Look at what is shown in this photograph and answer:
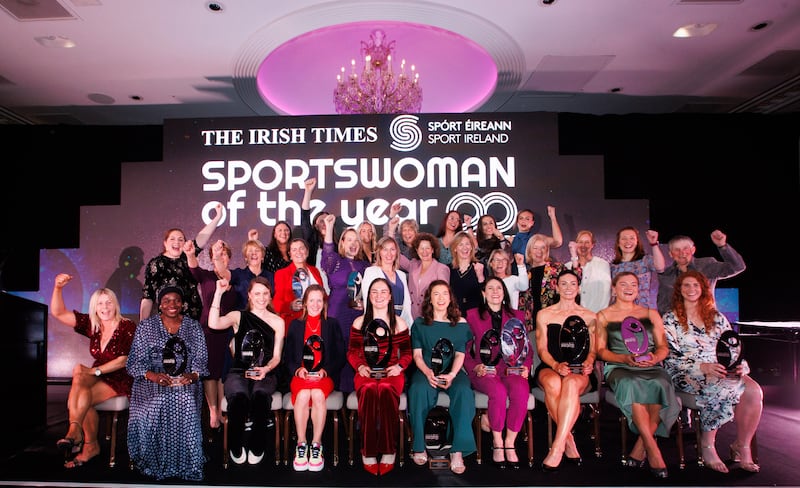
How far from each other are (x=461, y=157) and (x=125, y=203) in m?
3.71

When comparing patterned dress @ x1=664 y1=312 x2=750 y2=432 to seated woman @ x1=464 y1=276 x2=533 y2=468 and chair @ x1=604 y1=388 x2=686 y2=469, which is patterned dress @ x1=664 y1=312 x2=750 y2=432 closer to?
chair @ x1=604 y1=388 x2=686 y2=469

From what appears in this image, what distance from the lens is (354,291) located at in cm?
478

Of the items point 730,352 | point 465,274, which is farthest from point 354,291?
point 730,352

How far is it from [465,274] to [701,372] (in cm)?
192

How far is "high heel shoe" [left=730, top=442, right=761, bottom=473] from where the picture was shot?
378 centimetres

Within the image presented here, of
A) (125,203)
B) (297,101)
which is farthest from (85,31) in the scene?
(297,101)

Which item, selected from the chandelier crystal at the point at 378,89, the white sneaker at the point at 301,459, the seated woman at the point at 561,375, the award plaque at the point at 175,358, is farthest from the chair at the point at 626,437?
the chandelier crystal at the point at 378,89

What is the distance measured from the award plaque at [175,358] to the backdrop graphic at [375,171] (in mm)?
2285

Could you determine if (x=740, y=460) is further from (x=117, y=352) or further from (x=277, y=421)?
(x=117, y=352)

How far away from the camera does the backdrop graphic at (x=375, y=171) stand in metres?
5.91

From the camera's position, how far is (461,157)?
19.4 ft

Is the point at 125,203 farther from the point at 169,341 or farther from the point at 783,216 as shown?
the point at 783,216

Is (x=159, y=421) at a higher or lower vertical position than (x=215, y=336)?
lower

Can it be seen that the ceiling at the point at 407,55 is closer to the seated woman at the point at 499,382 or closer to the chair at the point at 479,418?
the seated woman at the point at 499,382
